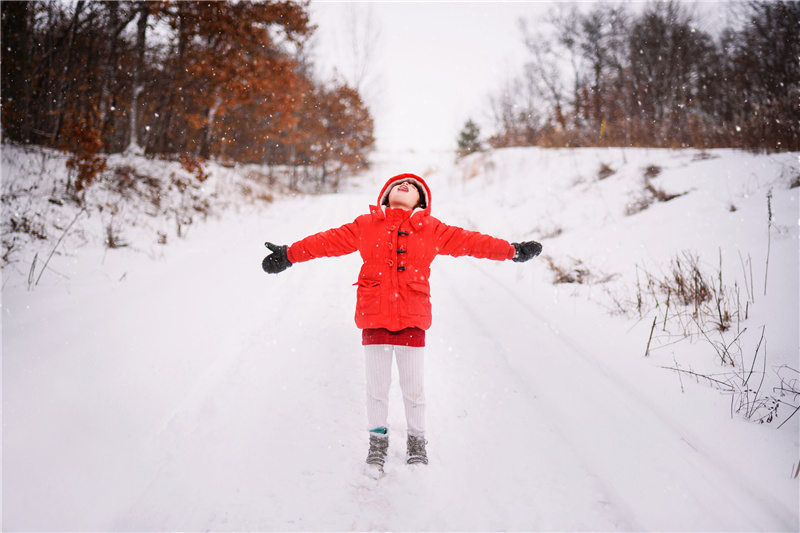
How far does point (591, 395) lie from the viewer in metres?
2.62

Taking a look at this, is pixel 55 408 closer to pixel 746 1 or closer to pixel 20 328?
pixel 20 328

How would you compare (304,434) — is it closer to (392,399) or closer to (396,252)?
(392,399)

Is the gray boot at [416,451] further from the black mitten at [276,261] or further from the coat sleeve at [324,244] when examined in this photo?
the black mitten at [276,261]

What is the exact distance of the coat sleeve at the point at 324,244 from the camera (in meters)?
2.39

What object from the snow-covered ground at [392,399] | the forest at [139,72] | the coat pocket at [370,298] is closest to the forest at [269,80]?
the forest at [139,72]

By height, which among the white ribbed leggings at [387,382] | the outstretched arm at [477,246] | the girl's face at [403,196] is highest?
the girl's face at [403,196]

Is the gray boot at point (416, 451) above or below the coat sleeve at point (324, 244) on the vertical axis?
below

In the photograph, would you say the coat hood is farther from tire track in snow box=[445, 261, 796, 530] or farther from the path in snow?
tire track in snow box=[445, 261, 796, 530]

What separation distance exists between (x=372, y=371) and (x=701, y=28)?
94.3 feet

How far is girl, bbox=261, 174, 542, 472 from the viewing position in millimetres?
2203

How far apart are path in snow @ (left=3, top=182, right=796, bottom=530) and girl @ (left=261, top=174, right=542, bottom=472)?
0.26 m

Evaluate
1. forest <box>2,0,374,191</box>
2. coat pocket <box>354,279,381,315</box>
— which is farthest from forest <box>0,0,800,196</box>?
coat pocket <box>354,279,381,315</box>

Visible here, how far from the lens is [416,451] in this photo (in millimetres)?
2158

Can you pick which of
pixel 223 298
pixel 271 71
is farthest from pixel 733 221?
pixel 271 71
